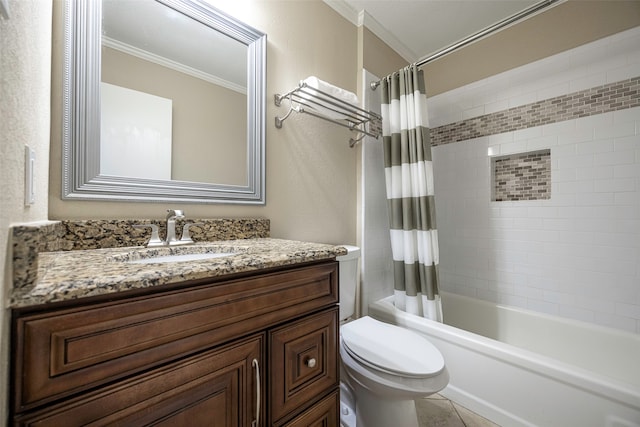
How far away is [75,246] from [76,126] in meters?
0.41

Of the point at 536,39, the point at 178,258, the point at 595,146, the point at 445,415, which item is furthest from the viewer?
the point at 536,39

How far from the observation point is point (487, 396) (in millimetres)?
1354

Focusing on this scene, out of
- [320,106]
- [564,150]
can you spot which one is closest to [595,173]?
[564,150]

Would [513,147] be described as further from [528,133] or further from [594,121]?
[594,121]

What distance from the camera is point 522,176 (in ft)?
6.30

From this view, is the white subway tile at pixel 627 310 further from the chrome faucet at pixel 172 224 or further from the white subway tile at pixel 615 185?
the chrome faucet at pixel 172 224

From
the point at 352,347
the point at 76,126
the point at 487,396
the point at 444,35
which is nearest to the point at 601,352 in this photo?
the point at 487,396

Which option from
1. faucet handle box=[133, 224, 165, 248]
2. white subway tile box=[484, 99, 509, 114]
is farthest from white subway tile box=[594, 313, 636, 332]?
faucet handle box=[133, 224, 165, 248]

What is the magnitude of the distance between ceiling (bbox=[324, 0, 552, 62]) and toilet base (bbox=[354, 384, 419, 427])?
230 cm

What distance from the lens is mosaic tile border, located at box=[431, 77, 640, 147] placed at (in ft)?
5.01

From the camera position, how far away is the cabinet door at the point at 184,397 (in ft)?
1.52

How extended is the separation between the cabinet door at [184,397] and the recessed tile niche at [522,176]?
2129 mm

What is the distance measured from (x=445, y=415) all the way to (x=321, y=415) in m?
0.93

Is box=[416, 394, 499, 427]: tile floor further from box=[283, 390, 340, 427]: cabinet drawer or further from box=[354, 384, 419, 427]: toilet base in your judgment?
box=[283, 390, 340, 427]: cabinet drawer
